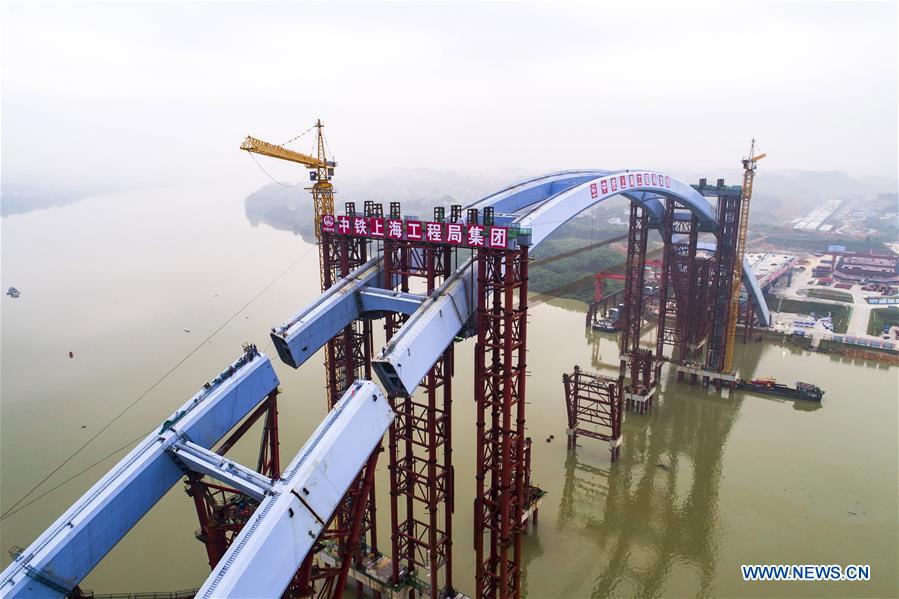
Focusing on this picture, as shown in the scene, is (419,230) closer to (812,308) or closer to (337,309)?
(337,309)

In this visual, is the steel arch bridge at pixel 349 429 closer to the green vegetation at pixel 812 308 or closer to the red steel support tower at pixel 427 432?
the red steel support tower at pixel 427 432

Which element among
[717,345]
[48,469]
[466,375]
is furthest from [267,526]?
[717,345]

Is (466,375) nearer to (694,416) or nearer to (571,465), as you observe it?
(571,465)

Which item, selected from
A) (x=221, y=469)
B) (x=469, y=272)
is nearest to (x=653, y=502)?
(x=469, y=272)

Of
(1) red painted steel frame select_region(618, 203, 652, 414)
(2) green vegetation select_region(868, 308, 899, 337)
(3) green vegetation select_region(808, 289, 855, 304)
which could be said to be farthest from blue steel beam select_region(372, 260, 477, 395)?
(3) green vegetation select_region(808, 289, 855, 304)

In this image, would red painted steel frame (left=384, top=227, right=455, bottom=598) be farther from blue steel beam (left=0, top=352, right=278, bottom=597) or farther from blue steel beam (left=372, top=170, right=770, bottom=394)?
blue steel beam (left=0, top=352, right=278, bottom=597)

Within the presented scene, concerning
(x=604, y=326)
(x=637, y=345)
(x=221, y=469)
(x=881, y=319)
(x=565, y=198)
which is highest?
(x=565, y=198)
